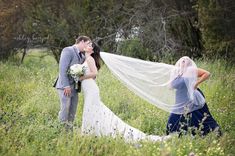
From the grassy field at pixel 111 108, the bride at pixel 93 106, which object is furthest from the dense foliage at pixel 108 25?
the bride at pixel 93 106

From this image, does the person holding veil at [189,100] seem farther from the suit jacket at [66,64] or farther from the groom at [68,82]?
the suit jacket at [66,64]

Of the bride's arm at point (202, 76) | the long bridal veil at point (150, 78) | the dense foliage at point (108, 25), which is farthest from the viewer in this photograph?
the dense foliage at point (108, 25)

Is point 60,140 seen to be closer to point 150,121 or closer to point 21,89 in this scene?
point 150,121

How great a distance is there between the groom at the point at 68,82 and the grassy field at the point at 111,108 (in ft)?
0.83

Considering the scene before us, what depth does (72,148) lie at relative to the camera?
582 centimetres

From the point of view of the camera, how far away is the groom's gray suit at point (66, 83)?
7.80 meters

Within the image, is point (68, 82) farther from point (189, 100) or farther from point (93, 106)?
point (189, 100)

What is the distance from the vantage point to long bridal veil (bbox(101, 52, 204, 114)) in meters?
8.46

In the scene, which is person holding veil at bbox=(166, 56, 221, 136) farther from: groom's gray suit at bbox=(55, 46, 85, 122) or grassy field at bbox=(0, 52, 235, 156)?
groom's gray suit at bbox=(55, 46, 85, 122)

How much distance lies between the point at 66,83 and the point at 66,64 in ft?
1.04

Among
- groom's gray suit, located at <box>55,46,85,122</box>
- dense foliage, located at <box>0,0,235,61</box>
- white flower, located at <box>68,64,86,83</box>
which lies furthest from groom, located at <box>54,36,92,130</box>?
dense foliage, located at <box>0,0,235,61</box>

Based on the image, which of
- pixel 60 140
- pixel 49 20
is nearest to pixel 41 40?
pixel 49 20

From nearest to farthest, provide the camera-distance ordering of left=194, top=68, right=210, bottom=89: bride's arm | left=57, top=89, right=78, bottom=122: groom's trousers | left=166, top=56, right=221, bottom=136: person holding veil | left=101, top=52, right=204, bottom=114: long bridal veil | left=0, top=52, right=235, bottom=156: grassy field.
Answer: left=0, top=52, right=235, bottom=156: grassy field, left=57, top=89, right=78, bottom=122: groom's trousers, left=166, top=56, right=221, bottom=136: person holding veil, left=194, top=68, right=210, bottom=89: bride's arm, left=101, top=52, right=204, bottom=114: long bridal veil

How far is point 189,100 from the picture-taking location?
8055mm
